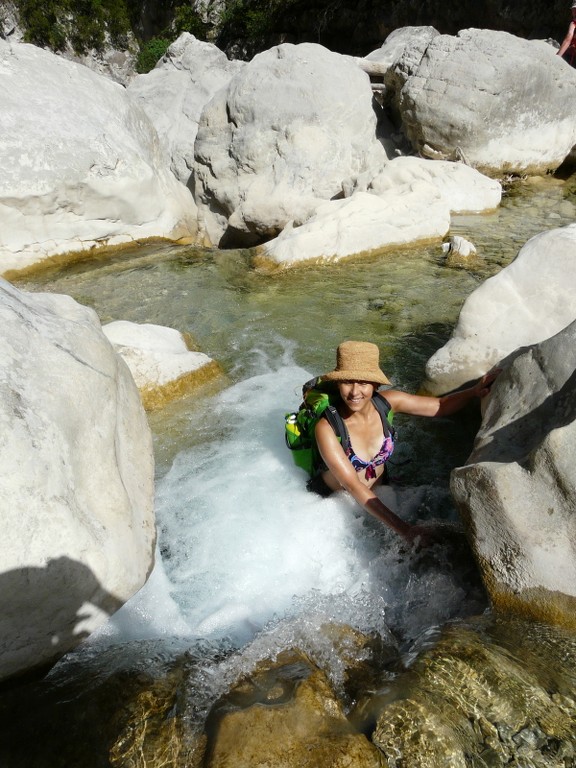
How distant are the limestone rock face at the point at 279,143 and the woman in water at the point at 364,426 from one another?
17.8ft

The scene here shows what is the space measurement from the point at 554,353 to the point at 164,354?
10.7 feet

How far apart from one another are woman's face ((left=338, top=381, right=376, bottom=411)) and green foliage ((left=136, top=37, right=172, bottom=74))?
2585 centimetres

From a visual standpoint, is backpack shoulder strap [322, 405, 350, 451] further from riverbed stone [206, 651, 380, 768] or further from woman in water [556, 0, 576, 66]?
woman in water [556, 0, 576, 66]

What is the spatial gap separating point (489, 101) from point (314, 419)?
8884mm

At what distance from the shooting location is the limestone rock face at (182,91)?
10688 millimetres

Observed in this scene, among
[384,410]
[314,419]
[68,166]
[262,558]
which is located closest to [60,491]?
[262,558]

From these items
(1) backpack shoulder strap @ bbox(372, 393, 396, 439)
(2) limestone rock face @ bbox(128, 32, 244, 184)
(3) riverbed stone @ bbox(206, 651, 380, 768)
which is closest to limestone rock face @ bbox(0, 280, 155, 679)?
(3) riverbed stone @ bbox(206, 651, 380, 768)

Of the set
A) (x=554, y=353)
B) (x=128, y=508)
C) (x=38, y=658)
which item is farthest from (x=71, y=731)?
(x=554, y=353)

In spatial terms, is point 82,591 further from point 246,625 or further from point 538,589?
point 538,589

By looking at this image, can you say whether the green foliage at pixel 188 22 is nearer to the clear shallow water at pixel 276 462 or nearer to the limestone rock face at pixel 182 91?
the limestone rock face at pixel 182 91

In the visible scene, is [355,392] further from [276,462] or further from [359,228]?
[359,228]

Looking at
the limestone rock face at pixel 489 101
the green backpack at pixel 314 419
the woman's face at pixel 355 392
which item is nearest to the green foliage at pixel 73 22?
the limestone rock face at pixel 489 101

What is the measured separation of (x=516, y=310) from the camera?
13.3 ft

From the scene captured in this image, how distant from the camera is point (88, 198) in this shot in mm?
8305
